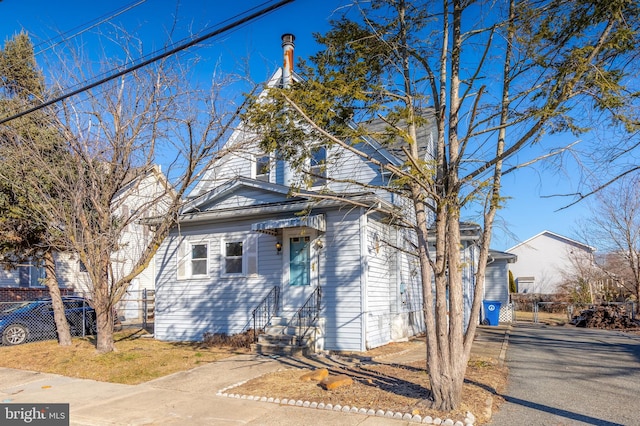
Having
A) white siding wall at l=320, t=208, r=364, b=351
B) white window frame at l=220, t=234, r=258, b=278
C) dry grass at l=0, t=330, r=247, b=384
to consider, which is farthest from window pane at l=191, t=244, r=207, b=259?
white siding wall at l=320, t=208, r=364, b=351

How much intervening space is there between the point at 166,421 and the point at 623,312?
65.1 feet

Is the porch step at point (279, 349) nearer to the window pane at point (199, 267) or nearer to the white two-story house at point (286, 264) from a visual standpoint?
the white two-story house at point (286, 264)

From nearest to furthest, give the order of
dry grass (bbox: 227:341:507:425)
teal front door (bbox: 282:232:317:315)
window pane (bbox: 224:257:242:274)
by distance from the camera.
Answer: dry grass (bbox: 227:341:507:425) < teal front door (bbox: 282:232:317:315) < window pane (bbox: 224:257:242:274)

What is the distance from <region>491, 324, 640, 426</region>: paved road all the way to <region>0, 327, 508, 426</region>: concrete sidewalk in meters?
1.98

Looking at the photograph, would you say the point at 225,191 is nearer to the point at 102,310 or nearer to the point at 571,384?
the point at 102,310

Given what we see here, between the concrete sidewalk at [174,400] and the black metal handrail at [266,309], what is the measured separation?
2.22 meters

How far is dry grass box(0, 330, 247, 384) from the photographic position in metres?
9.34

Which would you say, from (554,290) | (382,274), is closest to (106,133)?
(382,274)

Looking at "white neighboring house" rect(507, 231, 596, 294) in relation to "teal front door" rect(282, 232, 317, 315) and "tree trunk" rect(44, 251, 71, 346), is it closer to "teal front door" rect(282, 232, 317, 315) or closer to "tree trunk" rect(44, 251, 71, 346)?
"teal front door" rect(282, 232, 317, 315)

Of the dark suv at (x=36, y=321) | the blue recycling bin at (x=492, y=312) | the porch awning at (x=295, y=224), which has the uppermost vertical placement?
the porch awning at (x=295, y=224)

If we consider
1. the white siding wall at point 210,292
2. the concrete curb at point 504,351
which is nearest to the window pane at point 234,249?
the white siding wall at point 210,292

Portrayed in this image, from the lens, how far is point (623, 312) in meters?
19.5

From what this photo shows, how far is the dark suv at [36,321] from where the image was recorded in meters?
13.8

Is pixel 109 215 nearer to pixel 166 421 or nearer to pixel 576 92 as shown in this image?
pixel 166 421
